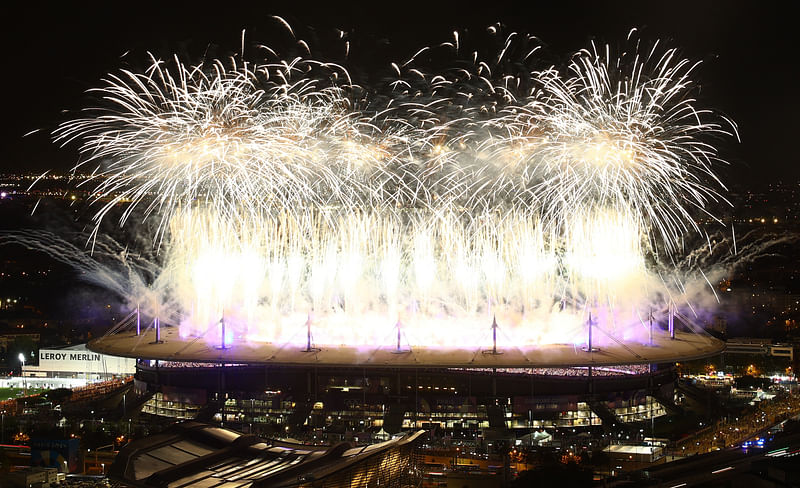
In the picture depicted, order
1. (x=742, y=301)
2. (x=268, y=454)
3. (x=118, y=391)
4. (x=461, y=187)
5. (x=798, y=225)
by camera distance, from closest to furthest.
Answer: (x=268, y=454)
(x=461, y=187)
(x=118, y=391)
(x=742, y=301)
(x=798, y=225)

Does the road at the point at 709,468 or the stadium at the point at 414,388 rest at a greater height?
the stadium at the point at 414,388

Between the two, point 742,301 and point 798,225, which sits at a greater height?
point 798,225

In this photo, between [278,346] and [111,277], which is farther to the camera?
[111,277]

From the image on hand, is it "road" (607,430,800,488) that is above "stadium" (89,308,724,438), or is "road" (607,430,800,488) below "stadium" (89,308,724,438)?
below

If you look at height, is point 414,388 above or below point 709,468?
above

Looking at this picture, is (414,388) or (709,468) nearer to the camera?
(709,468)

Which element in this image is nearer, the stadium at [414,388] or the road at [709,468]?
the road at [709,468]

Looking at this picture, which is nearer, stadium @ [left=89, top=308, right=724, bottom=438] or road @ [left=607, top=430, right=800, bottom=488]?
road @ [left=607, top=430, right=800, bottom=488]

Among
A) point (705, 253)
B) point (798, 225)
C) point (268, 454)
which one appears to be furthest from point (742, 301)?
point (268, 454)

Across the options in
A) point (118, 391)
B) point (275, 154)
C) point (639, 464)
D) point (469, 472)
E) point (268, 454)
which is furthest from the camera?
point (118, 391)

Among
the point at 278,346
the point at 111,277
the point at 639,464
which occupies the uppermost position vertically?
the point at 111,277

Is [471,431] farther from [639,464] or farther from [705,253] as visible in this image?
[705,253]
